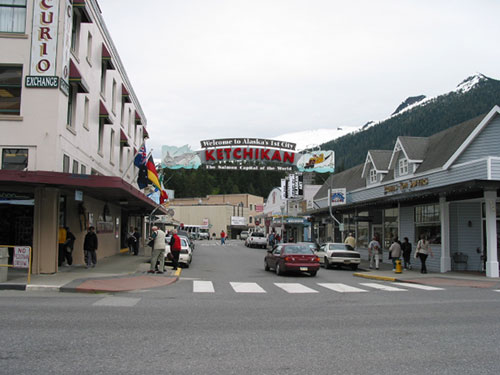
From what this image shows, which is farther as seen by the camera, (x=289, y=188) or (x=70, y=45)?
(x=289, y=188)

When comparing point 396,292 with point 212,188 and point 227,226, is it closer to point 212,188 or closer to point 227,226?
point 227,226

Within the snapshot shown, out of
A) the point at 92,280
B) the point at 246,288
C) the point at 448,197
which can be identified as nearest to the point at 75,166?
the point at 92,280

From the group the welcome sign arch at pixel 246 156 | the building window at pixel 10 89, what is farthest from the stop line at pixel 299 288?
the welcome sign arch at pixel 246 156

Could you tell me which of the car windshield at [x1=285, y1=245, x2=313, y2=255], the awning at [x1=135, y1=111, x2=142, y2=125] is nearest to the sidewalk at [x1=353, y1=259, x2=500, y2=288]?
the car windshield at [x1=285, y1=245, x2=313, y2=255]

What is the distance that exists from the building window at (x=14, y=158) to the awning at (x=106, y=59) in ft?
31.0

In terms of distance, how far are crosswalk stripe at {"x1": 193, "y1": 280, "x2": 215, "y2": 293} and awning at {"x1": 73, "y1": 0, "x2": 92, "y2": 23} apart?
12.1 metres

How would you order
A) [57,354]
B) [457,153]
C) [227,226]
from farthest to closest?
[227,226]
[457,153]
[57,354]

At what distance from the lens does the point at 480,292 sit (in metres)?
15.7

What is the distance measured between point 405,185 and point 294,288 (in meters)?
14.7

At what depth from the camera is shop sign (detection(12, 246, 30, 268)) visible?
15539 millimetres

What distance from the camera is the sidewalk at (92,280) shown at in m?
14.6

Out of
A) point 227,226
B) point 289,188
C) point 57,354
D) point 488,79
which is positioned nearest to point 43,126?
point 57,354

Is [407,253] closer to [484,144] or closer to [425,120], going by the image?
[484,144]

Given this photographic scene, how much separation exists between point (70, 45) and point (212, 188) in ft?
368
